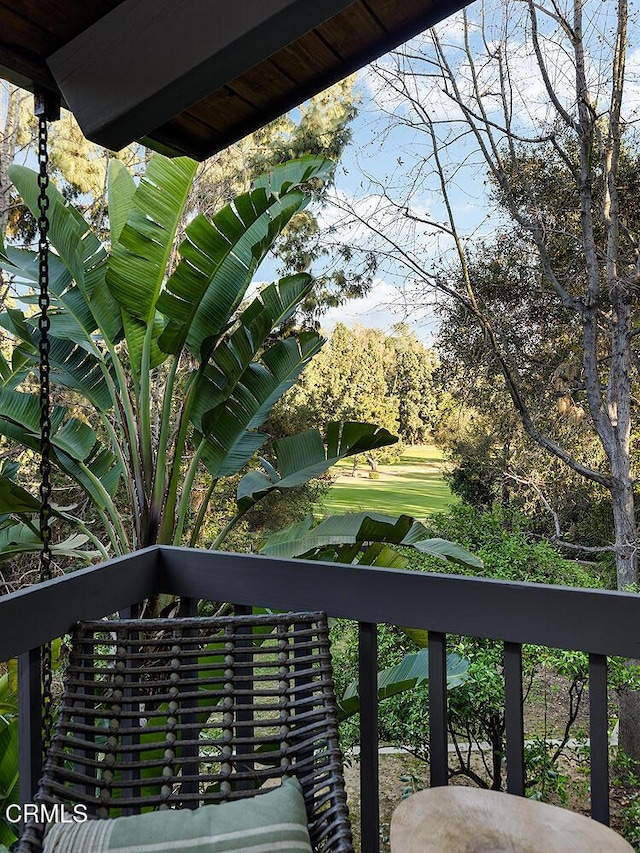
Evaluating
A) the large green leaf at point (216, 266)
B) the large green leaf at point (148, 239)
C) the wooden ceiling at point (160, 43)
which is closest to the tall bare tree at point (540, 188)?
the large green leaf at point (216, 266)

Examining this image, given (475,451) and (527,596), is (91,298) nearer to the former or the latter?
(527,596)

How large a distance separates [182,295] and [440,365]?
382 cm

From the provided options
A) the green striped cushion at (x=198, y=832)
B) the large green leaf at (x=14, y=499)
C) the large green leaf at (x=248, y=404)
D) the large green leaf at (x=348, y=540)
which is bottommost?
the green striped cushion at (x=198, y=832)

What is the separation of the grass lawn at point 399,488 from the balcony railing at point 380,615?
4898 mm

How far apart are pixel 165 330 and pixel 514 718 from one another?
1851 mm

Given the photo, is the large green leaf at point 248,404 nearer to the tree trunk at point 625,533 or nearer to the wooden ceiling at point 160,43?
the wooden ceiling at point 160,43

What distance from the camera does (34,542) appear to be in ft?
9.63

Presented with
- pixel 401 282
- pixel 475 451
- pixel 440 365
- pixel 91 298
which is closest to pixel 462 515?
pixel 475 451

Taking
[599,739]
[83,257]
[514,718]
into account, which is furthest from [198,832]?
[83,257]

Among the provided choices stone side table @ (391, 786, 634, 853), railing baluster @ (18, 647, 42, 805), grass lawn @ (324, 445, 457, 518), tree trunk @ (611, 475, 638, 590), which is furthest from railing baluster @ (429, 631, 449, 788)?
grass lawn @ (324, 445, 457, 518)

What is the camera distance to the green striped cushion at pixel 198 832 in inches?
40.4

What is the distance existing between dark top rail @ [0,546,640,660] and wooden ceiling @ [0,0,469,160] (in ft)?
3.20

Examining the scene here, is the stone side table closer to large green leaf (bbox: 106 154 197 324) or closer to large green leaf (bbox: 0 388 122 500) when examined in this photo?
large green leaf (bbox: 106 154 197 324)

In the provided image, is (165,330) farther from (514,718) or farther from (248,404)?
(514,718)
